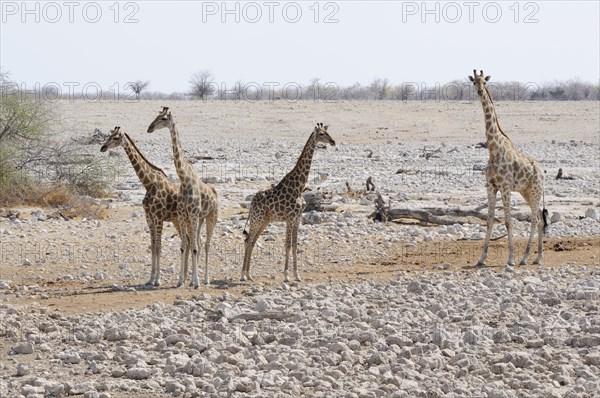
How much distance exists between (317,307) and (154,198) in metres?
2.92

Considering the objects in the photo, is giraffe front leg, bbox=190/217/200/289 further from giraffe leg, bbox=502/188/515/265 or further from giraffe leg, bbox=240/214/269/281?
giraffe leg, bbox=502/188/515/265

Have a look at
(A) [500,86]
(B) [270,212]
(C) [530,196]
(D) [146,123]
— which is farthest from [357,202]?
(A) [500,86]

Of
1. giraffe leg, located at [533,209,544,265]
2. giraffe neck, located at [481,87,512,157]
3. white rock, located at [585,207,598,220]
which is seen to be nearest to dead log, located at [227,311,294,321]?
giraffe neck, located at [481,87,512,157]

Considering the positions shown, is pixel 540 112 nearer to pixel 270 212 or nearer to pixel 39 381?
pixel 270 212

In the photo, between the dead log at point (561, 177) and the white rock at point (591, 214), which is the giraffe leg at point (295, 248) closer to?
the white rock at point (591, 214)

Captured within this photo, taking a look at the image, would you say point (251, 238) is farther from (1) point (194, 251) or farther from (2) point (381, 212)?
(2) point (381, 212)

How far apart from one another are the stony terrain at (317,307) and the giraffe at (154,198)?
535mm

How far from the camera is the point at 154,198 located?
41.5 feet

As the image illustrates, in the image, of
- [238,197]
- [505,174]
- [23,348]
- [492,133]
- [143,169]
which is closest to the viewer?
[23,348]

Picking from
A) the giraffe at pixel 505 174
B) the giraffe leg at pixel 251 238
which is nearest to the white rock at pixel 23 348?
the giraffe leg at pixel 251 238

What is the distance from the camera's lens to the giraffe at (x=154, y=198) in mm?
12641

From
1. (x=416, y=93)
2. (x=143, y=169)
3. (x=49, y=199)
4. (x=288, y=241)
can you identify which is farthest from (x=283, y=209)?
(x=416, y=93)

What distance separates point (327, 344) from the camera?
31.1 ft

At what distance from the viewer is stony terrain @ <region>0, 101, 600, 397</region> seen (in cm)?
861
